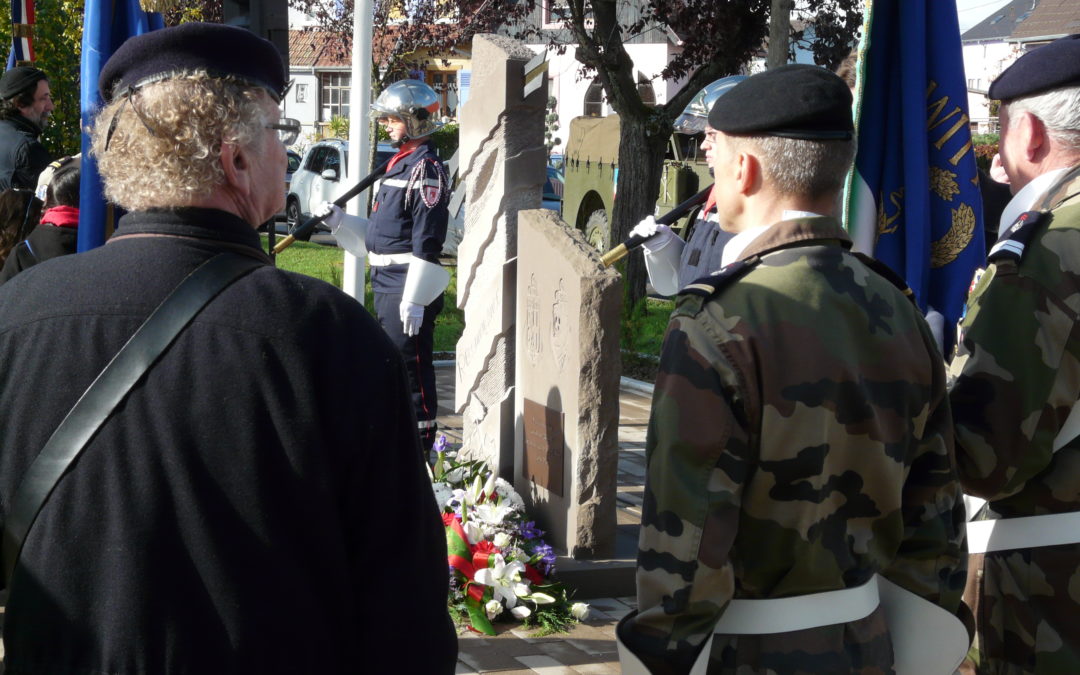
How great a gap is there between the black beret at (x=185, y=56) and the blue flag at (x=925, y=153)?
2.52 meters

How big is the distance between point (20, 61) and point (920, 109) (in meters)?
6.40

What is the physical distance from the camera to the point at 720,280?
6.67 feet

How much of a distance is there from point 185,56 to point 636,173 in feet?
38.0

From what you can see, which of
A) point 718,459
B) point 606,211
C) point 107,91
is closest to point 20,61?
point 107,91

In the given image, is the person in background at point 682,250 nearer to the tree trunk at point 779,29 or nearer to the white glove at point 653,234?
the white glove at point 653,234

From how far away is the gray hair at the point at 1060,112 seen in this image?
2.49 m

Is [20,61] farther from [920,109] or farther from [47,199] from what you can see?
[920,109]

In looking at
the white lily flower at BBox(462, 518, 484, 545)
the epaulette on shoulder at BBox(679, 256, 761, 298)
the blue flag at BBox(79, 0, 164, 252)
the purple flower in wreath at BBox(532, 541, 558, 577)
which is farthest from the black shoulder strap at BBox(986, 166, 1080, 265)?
the blue flag at BBox(79, 0, 164, 252)

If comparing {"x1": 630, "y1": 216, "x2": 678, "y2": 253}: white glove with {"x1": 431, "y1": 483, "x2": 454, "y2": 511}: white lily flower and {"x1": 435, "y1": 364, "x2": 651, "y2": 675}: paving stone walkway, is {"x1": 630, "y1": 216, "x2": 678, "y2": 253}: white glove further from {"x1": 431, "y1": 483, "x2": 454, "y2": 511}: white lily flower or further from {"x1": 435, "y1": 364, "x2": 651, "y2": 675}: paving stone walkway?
{"x1": 435, "y1": 364, "x2": 651, "y2": 675}: paving stone walkway

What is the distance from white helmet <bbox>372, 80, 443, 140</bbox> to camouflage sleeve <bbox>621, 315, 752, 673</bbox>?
4.81 meters

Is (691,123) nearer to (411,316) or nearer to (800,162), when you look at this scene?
(411,316)

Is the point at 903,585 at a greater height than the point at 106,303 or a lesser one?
lesser

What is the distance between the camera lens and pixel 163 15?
423cm

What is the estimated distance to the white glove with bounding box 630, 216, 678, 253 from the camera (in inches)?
199
